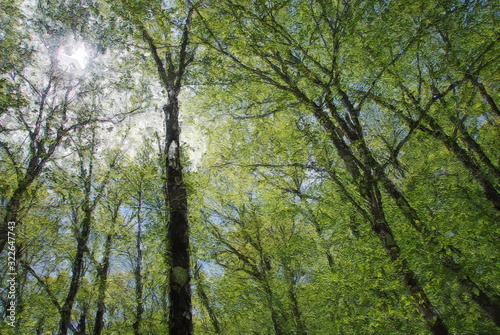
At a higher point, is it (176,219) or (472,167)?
(472,167)

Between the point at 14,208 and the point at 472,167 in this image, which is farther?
the point at 14,208

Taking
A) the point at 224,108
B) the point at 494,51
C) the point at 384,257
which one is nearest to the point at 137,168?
the point at 224,108

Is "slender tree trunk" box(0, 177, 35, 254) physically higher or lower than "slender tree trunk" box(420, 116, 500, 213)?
higher

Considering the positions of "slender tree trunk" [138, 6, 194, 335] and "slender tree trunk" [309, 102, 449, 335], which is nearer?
"slender tree trunk" [138, 6, 194, 335]

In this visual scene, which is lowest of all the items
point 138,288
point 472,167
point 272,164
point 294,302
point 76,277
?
point 294,302

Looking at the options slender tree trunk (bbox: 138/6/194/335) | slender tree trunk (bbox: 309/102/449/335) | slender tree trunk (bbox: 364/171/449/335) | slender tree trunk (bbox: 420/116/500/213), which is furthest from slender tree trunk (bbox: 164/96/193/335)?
slender tree trunk (bbox: 420/116/500/213)

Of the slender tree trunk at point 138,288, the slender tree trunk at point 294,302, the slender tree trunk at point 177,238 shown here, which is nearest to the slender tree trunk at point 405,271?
the slender tree trunk at point 177,238

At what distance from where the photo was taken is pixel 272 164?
6.70 metres

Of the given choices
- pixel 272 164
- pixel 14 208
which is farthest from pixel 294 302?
pixel 14 208

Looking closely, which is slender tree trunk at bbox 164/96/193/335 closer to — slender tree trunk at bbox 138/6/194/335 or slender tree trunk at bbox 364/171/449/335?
slender tree trunk at bbox 138/6/194/335

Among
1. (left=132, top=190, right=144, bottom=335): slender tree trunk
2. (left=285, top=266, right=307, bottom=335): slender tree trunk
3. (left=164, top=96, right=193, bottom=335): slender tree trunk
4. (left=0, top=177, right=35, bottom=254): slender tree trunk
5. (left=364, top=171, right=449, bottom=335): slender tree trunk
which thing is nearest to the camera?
(left=164, top=96, right=193, bottom=335): slender tree trunk

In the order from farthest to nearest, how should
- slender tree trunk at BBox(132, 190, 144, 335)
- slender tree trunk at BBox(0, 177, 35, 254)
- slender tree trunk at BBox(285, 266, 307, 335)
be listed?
slender tree trunk at BBox(132, 190, 144, 335) → slender tree trunk at BBox(285, 266, 307, 335) → slender tree trunk at BBox(0, 177, 35, 254)

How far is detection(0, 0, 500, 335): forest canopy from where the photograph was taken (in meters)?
4.32

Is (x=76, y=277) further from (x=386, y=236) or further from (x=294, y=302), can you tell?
(x=386, y=236)
